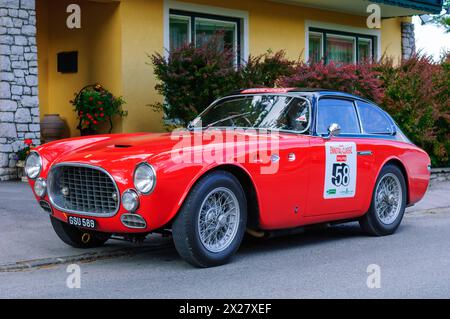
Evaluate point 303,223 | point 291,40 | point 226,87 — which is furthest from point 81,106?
point 303,223

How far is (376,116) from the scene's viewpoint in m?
8.86

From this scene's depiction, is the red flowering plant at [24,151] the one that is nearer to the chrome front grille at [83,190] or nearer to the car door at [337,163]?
the chrome front grille at [83,190]

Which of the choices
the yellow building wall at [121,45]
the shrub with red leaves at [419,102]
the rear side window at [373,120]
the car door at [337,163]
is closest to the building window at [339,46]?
the yellow building wall at [121,45]

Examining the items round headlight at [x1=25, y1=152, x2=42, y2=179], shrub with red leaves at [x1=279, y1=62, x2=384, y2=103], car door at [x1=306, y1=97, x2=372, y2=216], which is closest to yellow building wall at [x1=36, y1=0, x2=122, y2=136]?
shrub with red leaves at [x1=279, y1=62, x2=384, y2=103]

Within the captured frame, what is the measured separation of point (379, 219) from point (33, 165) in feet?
12.9

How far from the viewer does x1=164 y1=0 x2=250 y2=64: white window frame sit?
1403 centimetres

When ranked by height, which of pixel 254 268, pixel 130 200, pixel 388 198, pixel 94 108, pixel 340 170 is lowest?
pixel 254 268

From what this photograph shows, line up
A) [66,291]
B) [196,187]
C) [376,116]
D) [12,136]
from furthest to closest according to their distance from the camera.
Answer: [12,136], [376,116], [196,187], [66,291]

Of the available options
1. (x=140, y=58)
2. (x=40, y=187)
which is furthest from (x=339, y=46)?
(x=40, y=187)

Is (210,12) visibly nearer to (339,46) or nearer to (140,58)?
(140,58)

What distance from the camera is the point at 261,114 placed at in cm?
788

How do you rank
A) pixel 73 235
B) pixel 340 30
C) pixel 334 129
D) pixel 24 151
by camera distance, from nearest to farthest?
pixel 73 235 < pixel 334 129 < pixel 24 151 < pixel 340 30

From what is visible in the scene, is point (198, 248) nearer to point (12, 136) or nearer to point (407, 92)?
point (12, 136)

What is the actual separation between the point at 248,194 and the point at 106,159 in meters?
1.38
